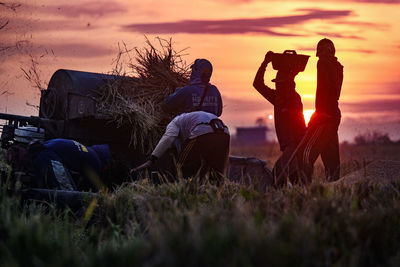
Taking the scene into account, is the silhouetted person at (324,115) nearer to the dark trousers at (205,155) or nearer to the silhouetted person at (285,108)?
the silhouetted person at (285,108)

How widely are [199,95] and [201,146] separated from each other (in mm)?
1194

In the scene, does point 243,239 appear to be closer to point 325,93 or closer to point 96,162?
point 96,162

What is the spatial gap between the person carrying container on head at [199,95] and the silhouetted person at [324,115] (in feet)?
4.44

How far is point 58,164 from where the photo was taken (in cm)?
702

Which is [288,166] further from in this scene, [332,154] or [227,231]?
[227,231]

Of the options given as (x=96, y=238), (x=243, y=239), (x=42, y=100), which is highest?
(x=42, y=100)

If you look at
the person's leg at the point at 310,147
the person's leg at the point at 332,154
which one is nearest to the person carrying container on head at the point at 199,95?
the person's leg at the point at 310,147

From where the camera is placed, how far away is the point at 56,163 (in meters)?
7.01

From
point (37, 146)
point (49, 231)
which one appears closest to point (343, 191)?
point (49, 231)

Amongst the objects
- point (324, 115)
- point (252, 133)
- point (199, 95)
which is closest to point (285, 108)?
point (324, 115)

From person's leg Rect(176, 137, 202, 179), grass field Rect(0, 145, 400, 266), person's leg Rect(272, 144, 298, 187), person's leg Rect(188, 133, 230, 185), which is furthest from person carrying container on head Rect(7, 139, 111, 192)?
person's leg Rect(272, 144, 298, 187)

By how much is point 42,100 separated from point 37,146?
406cm

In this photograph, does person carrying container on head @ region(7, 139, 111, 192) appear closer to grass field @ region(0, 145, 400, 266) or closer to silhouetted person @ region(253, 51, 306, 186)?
grass field @ region(0, 145, 400, 266)

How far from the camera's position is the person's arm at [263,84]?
8820 millimetres
